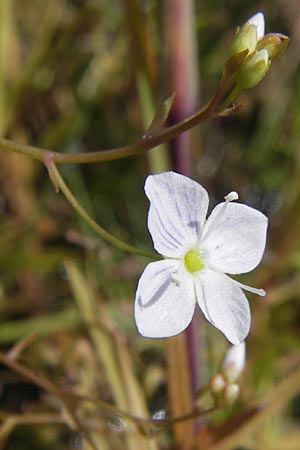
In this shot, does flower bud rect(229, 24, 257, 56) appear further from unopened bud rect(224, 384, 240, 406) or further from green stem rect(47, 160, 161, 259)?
unopened bud rect(224, 384, 240, 406)

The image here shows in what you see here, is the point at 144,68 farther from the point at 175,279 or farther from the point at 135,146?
the point at 175,279

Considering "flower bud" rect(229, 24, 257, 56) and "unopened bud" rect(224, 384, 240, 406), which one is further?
"unopened bud" rect(224, 384, 240, 406)

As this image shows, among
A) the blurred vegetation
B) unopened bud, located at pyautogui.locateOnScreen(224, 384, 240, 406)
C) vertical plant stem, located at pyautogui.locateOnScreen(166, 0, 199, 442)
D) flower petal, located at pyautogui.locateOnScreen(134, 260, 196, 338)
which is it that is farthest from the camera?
vertical plant stem, located at pyautogui.locateOnScreen(166, 0, 199, 442)

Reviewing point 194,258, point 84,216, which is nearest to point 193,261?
point 194,258

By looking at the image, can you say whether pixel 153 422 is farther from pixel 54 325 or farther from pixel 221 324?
pixel 54 325

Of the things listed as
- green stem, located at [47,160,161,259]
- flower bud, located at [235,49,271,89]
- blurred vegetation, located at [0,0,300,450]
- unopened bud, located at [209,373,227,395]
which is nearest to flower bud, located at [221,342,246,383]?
unopened bud, located at [209,373,227,395]

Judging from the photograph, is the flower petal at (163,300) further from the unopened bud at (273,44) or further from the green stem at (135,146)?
the unopened bud at (273,44)
